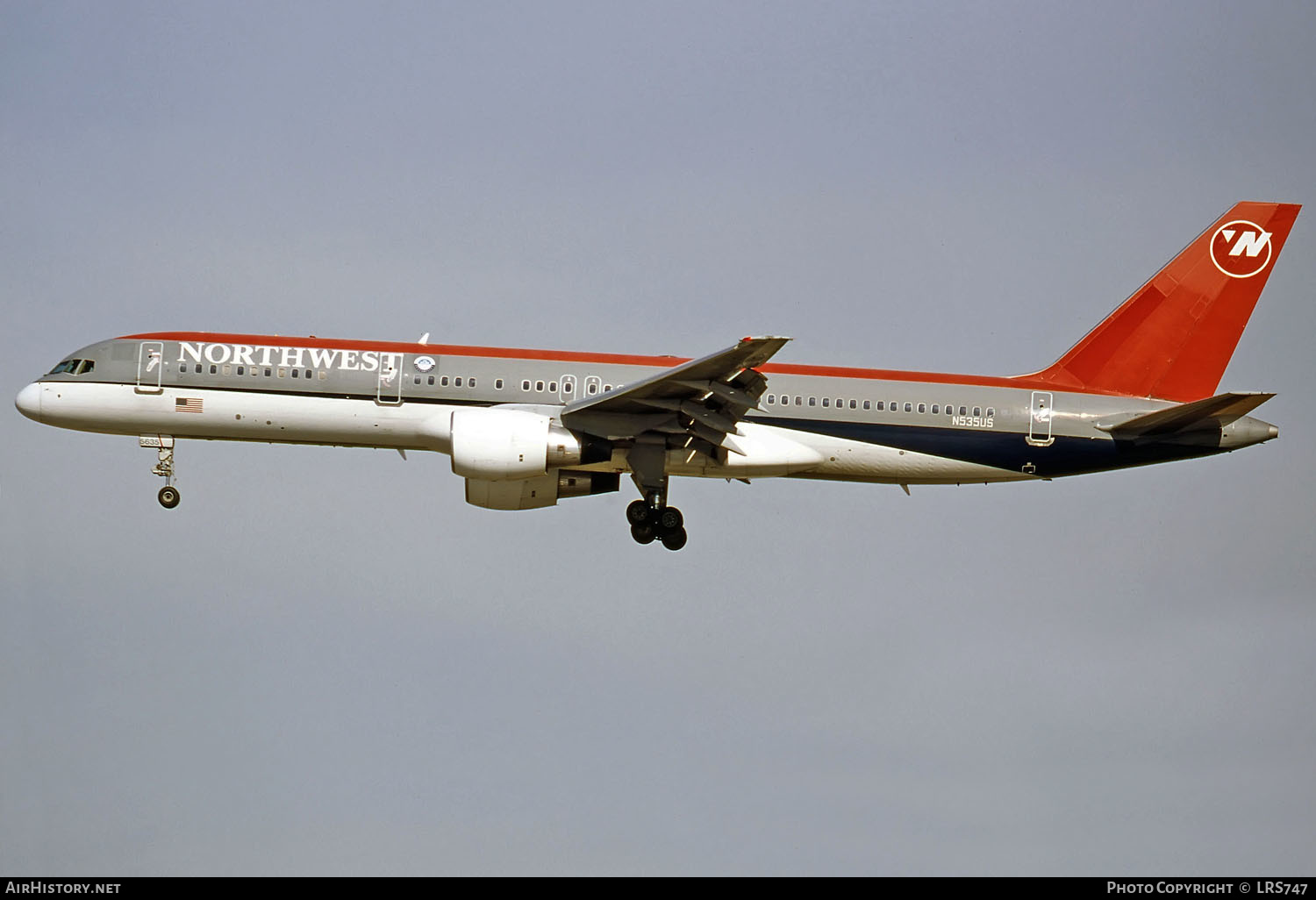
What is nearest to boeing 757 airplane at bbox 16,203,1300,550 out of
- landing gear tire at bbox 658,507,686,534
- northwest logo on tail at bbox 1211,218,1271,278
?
landing gear tire at bbox 658,507,686,534

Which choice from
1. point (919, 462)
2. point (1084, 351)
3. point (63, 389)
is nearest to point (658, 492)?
point (919, 462)

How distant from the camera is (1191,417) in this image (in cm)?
4228

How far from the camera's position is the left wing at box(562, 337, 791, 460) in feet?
130

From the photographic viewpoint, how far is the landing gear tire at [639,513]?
A: 43.5 metres

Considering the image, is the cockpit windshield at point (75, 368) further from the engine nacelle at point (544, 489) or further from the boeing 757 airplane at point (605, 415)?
the engine nacelle at point (544, 489)

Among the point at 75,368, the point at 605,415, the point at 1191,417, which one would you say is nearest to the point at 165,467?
the point at 75,368

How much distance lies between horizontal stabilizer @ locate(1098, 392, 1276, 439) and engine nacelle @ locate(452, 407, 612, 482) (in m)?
13.3

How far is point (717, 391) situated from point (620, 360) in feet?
14.1

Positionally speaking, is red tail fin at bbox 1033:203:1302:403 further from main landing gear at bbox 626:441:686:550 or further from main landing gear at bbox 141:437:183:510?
main landing gear at bbox 141:437:183:510

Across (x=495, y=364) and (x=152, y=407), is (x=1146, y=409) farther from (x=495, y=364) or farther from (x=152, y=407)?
(x=152, y=407)

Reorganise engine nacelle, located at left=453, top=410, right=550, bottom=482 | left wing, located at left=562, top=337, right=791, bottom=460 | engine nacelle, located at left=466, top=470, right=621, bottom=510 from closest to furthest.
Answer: left wing, located at left=562, top=337, right=791, bottom=460
engine nacelle, located at left=453, top=410, right=550, bottom=482
engine nacelle, located at left=466, top=470, right=621, bottom=510

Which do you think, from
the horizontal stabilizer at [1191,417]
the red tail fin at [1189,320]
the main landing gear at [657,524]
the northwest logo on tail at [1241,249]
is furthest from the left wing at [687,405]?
the northwest logo on tail at [1241,249]

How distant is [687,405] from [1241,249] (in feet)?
54.0

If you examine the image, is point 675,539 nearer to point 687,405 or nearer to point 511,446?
point 687,405
